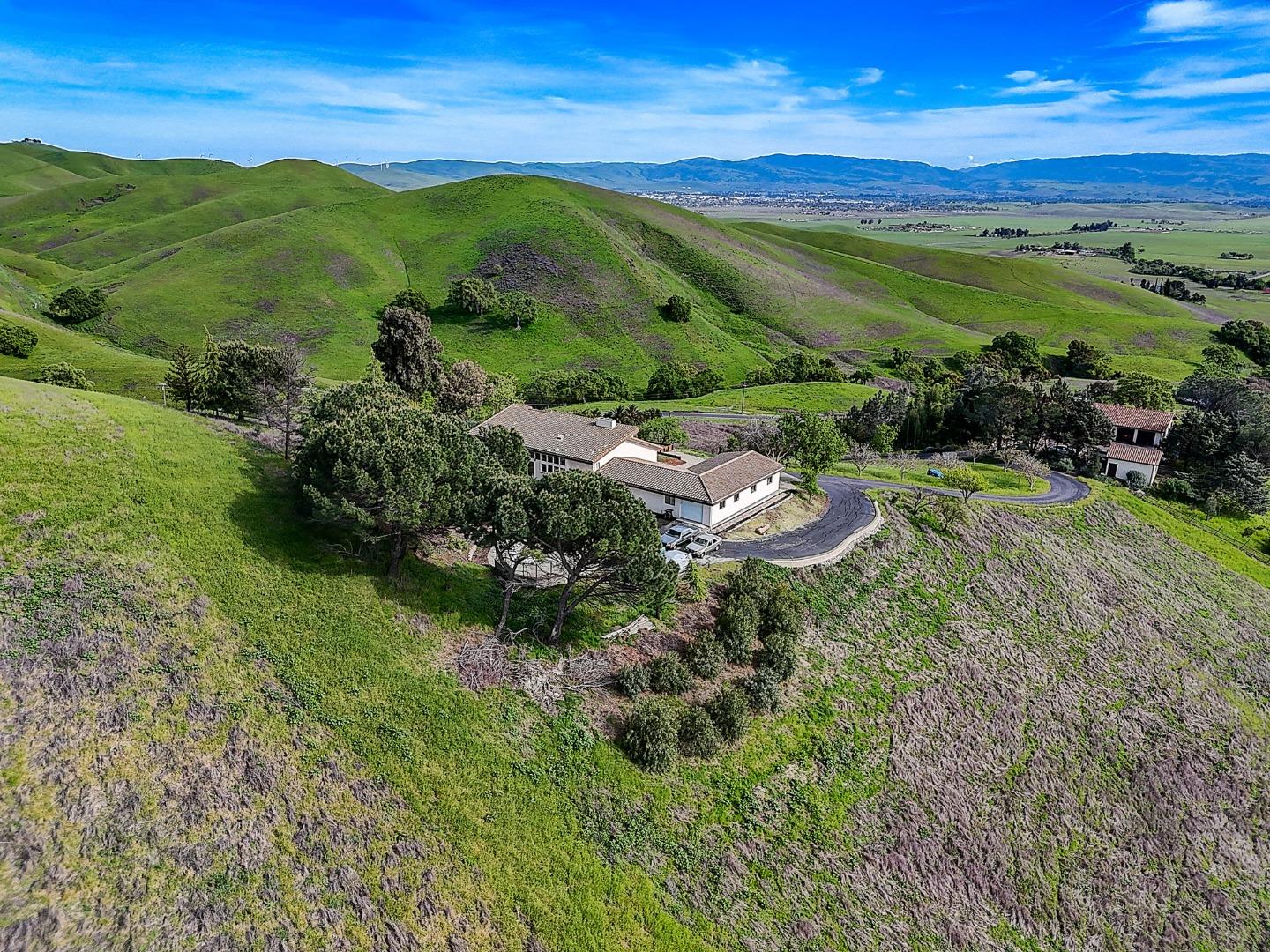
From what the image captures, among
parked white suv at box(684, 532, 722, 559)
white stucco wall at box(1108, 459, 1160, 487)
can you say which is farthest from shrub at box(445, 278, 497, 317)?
white stucco wall at box(1108, 459, 1160, 487)

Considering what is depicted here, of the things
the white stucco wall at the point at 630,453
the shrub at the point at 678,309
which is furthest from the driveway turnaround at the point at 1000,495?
the shrub at the point at 678,309

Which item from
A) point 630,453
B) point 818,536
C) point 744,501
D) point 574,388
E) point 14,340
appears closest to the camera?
point 818,536

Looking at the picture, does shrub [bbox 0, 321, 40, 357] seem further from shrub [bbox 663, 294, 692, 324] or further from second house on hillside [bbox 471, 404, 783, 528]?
shrub [bbox 663, 294, 692, 324]

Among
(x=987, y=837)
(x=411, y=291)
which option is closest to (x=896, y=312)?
(x=411, y=291)

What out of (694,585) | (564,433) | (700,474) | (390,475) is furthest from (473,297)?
(390,475)

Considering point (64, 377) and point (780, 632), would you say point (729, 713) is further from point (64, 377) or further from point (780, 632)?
point (64, 377)

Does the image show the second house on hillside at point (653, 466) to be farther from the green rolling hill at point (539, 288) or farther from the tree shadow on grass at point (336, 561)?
the green rolling hill at point (539, 288)

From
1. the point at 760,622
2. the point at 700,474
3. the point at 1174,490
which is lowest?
the point at 1174,490
